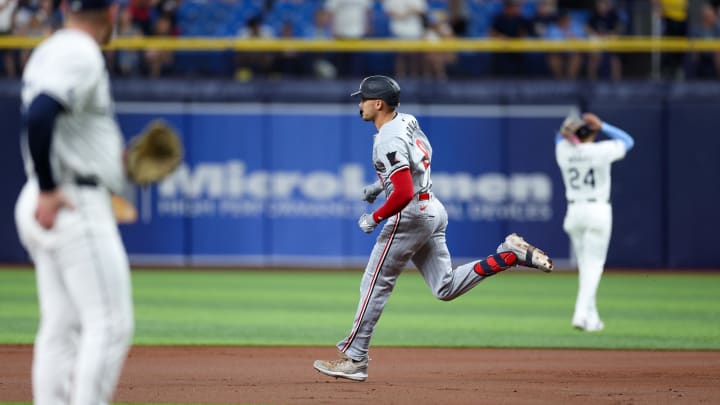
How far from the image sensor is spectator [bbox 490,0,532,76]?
19.1 metres

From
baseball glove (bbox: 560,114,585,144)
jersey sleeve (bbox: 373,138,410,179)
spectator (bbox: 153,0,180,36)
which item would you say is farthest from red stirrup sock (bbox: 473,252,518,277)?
spectator (bbox: 153,0,180,36)

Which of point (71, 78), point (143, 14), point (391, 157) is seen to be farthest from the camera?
point (143, 14)

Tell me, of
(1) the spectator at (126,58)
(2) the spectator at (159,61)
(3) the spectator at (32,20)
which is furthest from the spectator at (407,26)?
(3) the spectator at (32,20)

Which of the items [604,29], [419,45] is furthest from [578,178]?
[604,29]

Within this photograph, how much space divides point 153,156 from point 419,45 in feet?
47.1

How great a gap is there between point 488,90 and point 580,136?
304 inches

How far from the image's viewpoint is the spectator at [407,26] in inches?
755

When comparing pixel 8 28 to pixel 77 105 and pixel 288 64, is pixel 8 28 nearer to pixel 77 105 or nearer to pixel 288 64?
pixel 288 64

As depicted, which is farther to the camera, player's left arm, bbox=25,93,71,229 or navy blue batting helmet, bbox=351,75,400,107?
navy blue batting helmet, bbox=351,75,400,107

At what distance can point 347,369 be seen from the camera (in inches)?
303

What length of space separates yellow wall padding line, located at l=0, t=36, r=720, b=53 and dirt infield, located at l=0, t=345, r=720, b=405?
9827 mm

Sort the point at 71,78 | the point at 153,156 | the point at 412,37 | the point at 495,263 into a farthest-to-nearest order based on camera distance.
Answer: the point at 412,37 < the point at 495,263 < the point at 153,156 < the point at 71,78

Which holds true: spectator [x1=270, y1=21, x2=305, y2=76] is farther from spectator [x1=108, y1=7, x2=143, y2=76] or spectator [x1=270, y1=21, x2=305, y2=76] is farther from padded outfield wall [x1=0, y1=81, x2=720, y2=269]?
spectator [x1=108, y1=7, x2=143, y2=76]

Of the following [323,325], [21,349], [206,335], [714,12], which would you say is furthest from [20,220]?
[714,12]
